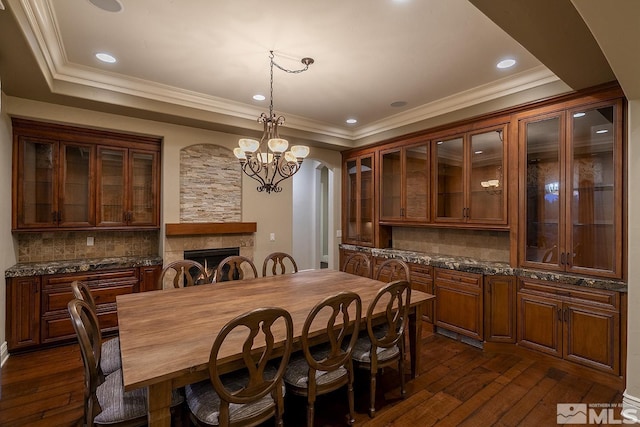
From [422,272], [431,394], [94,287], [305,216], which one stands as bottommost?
[431,394]

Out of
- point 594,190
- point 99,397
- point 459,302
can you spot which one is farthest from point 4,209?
point 594,190

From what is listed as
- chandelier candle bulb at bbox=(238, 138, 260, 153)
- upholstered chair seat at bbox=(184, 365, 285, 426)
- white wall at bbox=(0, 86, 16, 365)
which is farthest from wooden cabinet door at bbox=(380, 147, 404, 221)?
white wall at bbox=(0, 86, 16, 365)

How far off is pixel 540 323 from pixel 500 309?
0.36 metres

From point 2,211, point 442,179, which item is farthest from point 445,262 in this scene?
point 2,211

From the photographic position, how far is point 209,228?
414 cm

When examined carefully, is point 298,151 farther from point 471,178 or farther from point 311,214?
point 311,214

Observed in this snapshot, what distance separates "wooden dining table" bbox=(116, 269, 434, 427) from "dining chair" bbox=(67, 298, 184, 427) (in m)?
0.15

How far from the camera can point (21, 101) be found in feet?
10.3

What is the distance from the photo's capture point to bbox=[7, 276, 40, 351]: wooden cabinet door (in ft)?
Answer: 10.3

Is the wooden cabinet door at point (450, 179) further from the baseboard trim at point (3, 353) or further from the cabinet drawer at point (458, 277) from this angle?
the baseboard trim at point (3, 353)

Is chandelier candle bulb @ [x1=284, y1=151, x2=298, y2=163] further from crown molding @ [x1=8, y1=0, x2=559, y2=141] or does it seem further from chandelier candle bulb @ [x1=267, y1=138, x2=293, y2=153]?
crown molding @ [x1=8, y1=0, x2=559, y2=141]

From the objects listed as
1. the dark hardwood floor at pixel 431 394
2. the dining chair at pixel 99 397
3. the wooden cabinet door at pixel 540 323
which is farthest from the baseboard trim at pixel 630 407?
the dining chair at pixel 99 397

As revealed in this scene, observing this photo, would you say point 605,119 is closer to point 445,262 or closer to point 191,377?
point 445,262

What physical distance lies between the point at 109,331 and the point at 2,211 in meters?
1.64
